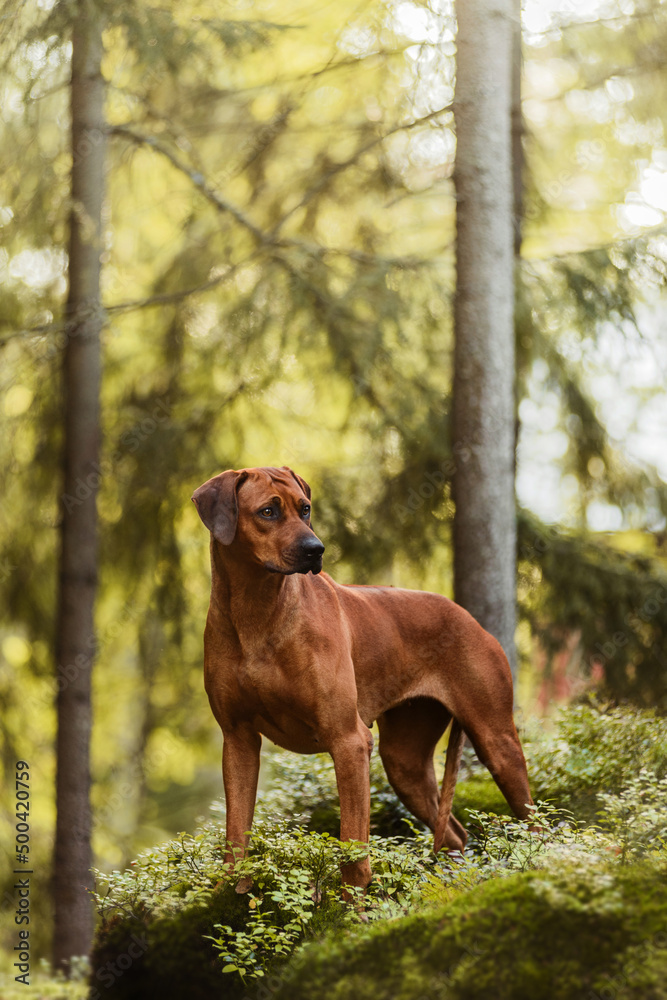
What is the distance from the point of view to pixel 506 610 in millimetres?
7301

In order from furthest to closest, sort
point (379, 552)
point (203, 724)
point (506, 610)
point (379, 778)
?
point (203, 724)
point (379, 552)
point (506, 610)
point (379, 778)

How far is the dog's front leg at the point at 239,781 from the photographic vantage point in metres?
4.18

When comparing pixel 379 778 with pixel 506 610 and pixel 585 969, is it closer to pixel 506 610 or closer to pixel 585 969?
pixel 506 610

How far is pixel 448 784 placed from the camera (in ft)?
15.6

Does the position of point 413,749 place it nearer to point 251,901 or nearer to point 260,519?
point 251,901

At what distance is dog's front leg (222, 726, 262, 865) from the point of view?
4.18 metres

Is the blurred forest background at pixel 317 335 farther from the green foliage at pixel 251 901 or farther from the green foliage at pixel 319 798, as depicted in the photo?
the green foliage at pixel 251 901

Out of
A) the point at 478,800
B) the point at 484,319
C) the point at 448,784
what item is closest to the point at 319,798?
the point at 478,800

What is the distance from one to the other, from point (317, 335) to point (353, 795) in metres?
5.40

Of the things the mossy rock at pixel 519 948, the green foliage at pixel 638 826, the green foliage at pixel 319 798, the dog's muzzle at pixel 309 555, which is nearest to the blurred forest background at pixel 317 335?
the green foliage at pixel 319 798

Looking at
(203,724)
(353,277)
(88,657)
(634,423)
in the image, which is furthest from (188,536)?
(203,724)

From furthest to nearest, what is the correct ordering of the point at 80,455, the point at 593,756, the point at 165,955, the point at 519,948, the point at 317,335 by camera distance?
the point at 317,335
the point at 80,455
the point at 593,756
the point at 165,955
the point at 519,948

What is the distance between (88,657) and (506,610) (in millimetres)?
3717

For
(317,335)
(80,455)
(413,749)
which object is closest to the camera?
(413,749)
